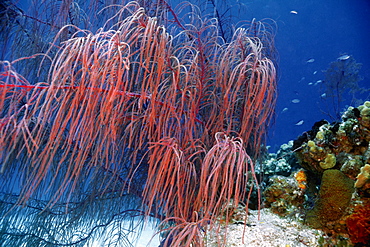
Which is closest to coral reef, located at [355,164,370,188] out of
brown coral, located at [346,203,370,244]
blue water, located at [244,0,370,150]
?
brown coral, located at [346,203,370,244]

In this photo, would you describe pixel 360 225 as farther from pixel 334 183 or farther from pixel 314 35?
pixel 314 35

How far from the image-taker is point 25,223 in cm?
230

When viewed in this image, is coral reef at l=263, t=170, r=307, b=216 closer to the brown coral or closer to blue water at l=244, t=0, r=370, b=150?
the brown coral

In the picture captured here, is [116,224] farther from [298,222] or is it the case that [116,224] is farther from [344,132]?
[344,132]

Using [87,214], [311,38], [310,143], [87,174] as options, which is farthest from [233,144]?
[311,38]

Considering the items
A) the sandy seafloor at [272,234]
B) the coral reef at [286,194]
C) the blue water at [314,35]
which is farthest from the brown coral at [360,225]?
the blue water at [314,35]

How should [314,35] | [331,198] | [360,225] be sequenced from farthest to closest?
[314,35] → [331,198] → [360,225]

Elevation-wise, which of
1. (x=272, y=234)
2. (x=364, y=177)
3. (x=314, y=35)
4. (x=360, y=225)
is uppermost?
(x=314, y=35)

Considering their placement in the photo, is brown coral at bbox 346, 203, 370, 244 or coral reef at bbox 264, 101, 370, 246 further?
coral reef at bbox 264, 101, 370, 246

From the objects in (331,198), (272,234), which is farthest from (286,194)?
(272,234)

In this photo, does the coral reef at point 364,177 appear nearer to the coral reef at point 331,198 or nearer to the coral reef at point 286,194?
the coral reef at point 331,198

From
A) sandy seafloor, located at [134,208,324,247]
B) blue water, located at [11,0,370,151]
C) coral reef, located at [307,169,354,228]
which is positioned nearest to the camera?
sandy seafloor, located at [134,208,324,247]

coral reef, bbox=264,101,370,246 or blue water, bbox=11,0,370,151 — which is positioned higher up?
blue water, bbox=11,0,370,151

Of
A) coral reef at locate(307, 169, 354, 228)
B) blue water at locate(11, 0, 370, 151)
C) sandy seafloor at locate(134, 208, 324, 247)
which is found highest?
blue water at locate(11, 0, 370, 151)
